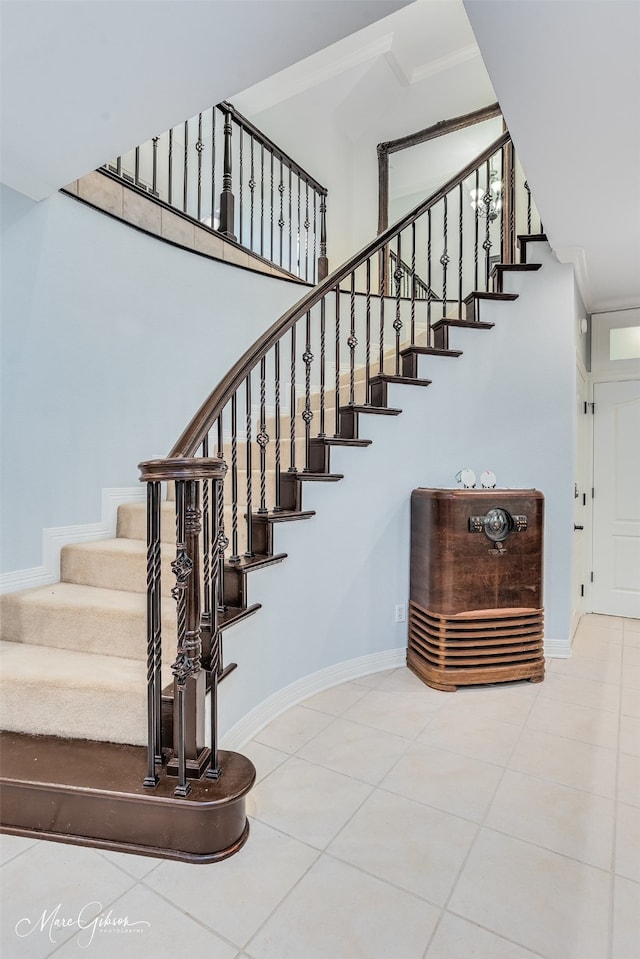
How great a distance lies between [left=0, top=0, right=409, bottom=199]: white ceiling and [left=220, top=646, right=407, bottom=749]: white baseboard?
92.9 inches

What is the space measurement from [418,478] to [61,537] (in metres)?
1.99

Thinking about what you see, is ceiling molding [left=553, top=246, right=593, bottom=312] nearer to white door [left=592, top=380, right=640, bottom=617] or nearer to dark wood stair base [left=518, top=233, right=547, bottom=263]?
dark wood stair base [left=518, top=233, right=547, bottom=263]

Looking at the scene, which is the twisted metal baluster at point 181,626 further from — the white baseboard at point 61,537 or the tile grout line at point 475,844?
the white baseboard at point 61,537

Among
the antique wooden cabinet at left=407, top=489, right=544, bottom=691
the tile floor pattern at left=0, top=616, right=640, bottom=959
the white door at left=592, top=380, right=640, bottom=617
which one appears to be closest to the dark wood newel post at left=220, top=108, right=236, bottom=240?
the antique wooden cabinet at left=407, top=489, right=544, bottom=691

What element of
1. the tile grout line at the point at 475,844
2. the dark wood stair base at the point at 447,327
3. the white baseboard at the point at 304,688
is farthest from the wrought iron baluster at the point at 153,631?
the dark wood stair base at the point at 447,327

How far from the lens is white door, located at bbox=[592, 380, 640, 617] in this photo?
398cm

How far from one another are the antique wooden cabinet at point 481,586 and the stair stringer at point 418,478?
0.92ft

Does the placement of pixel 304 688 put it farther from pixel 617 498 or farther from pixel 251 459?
pixel 617 498

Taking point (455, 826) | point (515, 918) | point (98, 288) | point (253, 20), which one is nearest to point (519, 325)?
point (253, 20)

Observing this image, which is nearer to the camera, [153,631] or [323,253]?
[153,631]

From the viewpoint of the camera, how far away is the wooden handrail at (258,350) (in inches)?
67.5

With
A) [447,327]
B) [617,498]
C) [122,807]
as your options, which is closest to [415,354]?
[447,327]

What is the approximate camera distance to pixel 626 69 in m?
1.67

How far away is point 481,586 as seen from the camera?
8.86 feet
